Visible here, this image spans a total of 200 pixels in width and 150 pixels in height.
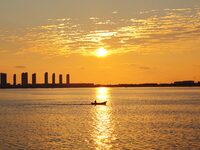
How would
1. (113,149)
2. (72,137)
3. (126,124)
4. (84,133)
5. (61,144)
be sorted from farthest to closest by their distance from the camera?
(126,124), (84,133), (72,137), (61,144), (113,149)

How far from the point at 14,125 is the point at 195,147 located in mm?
39282

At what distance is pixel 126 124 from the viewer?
278ft

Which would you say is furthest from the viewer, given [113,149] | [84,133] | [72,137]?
[84,133]

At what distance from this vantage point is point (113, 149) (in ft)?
178

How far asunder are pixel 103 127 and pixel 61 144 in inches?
902

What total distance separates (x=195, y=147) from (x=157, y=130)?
17856 mm

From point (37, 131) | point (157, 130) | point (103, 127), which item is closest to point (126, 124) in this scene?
point (103, 127)

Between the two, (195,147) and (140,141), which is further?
(140,141)

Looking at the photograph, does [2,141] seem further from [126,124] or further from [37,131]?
[126,124]

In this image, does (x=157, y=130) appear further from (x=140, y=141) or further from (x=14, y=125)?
(x=14, y=125)

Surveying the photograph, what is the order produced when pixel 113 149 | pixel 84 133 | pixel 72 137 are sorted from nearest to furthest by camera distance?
pixel 113 149 → pixel 72 137 → pixel 84 133

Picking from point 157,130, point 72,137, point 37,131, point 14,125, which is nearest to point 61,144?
point 72,137

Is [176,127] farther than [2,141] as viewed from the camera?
Yes

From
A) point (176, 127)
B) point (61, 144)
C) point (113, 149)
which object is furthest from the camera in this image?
point (176, 127)
